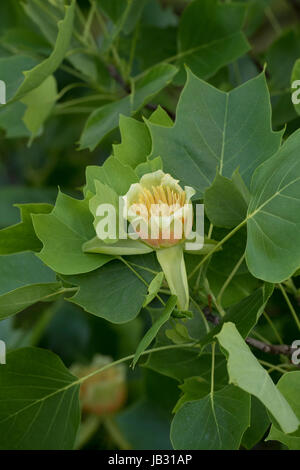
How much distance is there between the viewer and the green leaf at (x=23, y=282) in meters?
0.56

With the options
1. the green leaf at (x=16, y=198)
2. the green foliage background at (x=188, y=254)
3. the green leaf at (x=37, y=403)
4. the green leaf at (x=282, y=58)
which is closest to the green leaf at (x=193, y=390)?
the green foliage background at (x=188, y=254)

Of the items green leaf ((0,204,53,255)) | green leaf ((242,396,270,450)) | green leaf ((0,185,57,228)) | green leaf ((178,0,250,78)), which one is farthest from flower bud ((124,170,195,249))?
green leaf ((0,185,57,228))

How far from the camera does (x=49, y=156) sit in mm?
1421

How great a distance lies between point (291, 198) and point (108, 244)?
0.49 ft

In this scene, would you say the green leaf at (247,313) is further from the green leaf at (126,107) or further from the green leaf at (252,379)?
the green leaf at (126,107)

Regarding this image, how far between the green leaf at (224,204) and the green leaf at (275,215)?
0.01 m

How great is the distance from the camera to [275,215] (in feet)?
1.77

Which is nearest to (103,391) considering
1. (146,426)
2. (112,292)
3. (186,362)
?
(146,426)

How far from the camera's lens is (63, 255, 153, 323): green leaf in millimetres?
553

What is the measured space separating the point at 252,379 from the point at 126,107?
0.37 m

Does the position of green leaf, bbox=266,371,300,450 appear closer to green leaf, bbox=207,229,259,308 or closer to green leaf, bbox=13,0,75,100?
green leaf, bbox=207,229,259,308

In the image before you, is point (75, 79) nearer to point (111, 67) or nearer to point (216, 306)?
point (111, 67)
